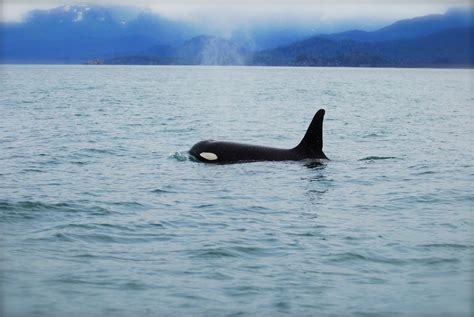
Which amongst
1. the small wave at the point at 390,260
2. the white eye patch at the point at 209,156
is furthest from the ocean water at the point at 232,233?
the white eye patch at the point at 209,156

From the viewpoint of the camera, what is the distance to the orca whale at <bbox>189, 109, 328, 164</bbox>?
16375 mm

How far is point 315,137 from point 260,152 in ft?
4.39

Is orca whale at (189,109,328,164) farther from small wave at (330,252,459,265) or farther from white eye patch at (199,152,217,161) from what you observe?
small wave at (330,252,459,265)

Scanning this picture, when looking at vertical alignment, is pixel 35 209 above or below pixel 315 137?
below

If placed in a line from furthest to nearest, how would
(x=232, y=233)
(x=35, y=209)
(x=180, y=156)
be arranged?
(x=180, y=156), (x=35, y=209), (x=232, y=233)

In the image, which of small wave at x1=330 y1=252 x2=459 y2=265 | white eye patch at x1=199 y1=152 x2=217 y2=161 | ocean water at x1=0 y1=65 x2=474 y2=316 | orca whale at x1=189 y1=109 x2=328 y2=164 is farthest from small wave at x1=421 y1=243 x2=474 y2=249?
white eye patch at x1=199 y1=152 x2=217 y2=161

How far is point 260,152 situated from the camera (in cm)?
1658

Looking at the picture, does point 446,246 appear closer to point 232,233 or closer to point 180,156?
point 232,233

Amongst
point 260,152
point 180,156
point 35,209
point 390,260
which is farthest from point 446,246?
point 180,156

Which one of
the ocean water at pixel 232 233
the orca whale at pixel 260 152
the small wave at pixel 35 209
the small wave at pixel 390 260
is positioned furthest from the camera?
the orca whale at pixel 260 152

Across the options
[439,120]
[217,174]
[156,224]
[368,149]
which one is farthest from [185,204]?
[439,120]

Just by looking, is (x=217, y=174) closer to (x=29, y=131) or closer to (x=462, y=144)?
(x=462, y=144)

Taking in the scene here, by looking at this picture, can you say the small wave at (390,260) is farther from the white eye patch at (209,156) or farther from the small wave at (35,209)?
the white eye patch at (209,156)

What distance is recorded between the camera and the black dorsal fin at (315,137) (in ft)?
52.8
